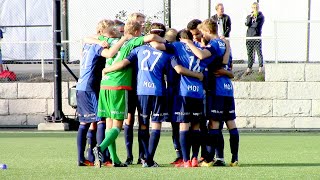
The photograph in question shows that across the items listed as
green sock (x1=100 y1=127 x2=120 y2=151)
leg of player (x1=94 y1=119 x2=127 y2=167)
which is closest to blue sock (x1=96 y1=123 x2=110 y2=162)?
leg of player (x1=94 y1=119 x2=127 y2=167)

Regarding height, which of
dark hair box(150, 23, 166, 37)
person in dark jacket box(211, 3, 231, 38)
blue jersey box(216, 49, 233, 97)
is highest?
person in dark jacket box(211, 3, 231, 38)

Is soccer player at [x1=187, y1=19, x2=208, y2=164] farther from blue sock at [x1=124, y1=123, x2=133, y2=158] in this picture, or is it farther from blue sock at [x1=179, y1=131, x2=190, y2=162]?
blue sock at [x1=124, y1=123, x2=133, y2=158]

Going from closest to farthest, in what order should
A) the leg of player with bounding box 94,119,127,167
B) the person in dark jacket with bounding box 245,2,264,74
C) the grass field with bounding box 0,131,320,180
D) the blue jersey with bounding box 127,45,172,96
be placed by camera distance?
1. the grass field with bounding box 0,131,320,180
2. the leg of player with bounding box 94,119,127,167
3. the blue jersey with bounding box 127,45,172,96
4. the person in dark jacket with bounding box 245,2,264,74

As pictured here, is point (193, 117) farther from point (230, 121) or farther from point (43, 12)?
point (43, 12)

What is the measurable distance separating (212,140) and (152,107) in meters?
0.98

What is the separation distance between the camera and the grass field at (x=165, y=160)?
12.5 metres

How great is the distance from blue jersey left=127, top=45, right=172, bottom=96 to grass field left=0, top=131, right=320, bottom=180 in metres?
1.05

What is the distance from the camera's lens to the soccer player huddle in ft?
45.1

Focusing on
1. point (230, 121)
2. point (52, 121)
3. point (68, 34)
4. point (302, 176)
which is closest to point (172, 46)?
point (230, 121)

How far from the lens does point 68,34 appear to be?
87.1 feet

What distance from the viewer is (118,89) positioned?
13773mm

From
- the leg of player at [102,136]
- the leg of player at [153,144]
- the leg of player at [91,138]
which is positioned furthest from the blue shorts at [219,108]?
the leg of player at [91,138]

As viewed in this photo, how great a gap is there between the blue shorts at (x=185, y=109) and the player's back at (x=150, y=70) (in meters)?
0.28

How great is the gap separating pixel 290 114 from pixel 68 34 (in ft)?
20.9
